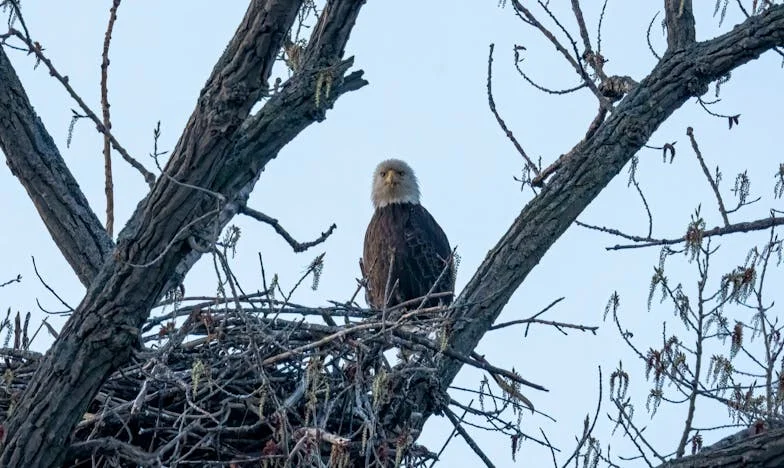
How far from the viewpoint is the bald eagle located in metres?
7.89

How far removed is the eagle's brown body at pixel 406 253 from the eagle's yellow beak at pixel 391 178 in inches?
8.7

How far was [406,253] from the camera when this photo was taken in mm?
7953

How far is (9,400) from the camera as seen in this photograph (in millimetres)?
4660

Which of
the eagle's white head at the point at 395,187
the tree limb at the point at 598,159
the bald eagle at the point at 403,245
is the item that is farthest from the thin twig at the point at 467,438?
the eagle's white head at the point at 395,187

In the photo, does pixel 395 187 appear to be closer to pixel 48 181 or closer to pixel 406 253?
pixel 406 253

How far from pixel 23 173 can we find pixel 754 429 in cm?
288

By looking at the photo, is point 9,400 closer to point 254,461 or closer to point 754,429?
point 254,461

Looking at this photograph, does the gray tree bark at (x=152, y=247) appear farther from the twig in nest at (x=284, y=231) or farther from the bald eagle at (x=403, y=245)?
the bald eagle at (x=403, y=245)

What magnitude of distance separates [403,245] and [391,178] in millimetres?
686

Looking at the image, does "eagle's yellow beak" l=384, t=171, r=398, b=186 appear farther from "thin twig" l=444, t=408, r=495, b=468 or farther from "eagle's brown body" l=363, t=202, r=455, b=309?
"thin twig" l=444, t=408, r=495, b=468

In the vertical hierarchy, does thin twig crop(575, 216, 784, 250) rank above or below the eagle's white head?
below

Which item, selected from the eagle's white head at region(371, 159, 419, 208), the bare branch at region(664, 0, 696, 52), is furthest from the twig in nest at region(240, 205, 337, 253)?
the eagle's white head at region(371, 159, 419, 208)

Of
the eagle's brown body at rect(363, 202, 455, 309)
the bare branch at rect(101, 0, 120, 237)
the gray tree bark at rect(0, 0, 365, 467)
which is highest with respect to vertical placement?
the eagle's brown body at rect(363, 202, 455, 309)

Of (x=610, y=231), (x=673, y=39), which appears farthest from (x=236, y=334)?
(x=673, y=39)
